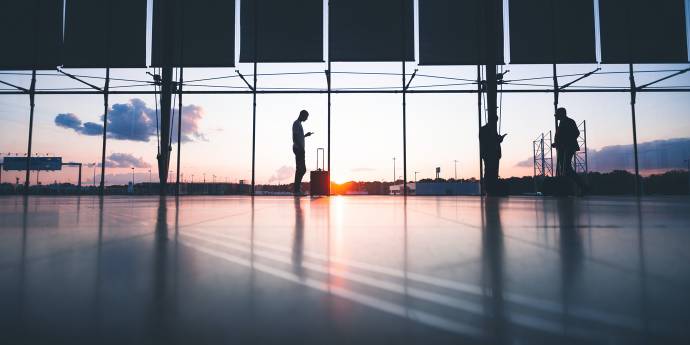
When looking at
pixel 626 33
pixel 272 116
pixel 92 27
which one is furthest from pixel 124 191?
pixel 626 33

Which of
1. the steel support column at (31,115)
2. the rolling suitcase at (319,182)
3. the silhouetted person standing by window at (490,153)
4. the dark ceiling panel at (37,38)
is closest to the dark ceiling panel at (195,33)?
the dark ceiling panel at (37,38)

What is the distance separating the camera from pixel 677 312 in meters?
0.45

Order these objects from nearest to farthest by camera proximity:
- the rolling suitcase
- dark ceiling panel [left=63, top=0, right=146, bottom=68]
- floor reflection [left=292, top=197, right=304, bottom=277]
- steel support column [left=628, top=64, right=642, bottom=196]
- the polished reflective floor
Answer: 1. the polished reflective floor
2. floor reflection [left=292, top=197, right=304, bottom=277]
3. the rolling suitcase
4. steel support column [left=628, top=64, right=642, bottom=196]
5. dark ceiling panel [left=63, top=0, right=146, bottom=68]

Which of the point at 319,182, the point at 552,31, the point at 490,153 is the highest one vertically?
the point at 552,31

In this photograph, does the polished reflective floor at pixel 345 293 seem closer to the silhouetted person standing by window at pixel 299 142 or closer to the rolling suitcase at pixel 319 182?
the silhouetted person standing by window at pixel 299 142

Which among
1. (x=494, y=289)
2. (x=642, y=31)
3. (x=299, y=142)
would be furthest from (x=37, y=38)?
(x=642, y=31)

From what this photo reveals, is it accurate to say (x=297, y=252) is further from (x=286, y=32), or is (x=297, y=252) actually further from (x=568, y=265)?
(x=286, y=32)

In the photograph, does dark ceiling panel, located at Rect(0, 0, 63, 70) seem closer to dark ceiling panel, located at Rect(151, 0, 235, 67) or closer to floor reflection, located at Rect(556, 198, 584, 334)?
dark ceiling panel, located at Rect(151, 0, 235, 67)

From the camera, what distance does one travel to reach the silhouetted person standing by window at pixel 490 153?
25.2ft

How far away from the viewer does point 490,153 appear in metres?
7.71

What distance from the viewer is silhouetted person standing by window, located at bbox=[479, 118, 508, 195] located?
7.67 m

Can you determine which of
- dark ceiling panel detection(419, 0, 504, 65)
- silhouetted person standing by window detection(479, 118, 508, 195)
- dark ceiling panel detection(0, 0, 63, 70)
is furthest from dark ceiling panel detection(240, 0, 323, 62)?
dark ceiling panel detection(0, 0, 63, 70)

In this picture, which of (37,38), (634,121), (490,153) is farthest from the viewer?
(37,38)

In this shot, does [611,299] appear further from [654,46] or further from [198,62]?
[654,46]
